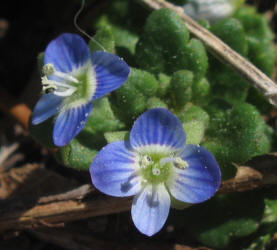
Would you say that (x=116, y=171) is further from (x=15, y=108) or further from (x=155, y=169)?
(x=15, y=108)

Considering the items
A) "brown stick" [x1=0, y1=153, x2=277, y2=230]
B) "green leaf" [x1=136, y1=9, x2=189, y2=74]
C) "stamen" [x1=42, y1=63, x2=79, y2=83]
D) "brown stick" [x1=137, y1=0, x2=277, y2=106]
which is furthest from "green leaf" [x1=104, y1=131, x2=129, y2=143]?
"brown stick" [x1=137, y1=0, x2=277, y2=106]

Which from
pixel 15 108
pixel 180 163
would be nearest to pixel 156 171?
pixel 180 163

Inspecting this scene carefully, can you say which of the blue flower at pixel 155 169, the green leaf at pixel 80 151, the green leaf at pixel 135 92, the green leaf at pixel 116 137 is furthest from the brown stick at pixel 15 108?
the blue flower at pixel 155 169

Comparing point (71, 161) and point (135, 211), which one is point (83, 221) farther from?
point (135, 211)

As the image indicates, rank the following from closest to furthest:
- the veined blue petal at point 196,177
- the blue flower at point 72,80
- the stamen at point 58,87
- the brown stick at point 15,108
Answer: the veined blue petal at point 196,177 → the blue flower at point 72,80 → the stamen at point 58,87 → the brown stick at point 15,108

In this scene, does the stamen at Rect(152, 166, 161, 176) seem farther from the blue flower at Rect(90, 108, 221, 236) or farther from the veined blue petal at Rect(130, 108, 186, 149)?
the veined blue petal at Rect(130, 108, 186, 149)

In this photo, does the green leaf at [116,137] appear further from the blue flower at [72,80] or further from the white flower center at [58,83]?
the white flower center at [58,83]

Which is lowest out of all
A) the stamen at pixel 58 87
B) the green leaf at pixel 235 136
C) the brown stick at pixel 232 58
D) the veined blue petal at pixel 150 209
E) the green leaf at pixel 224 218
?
the green leaf at pixel 224 218
